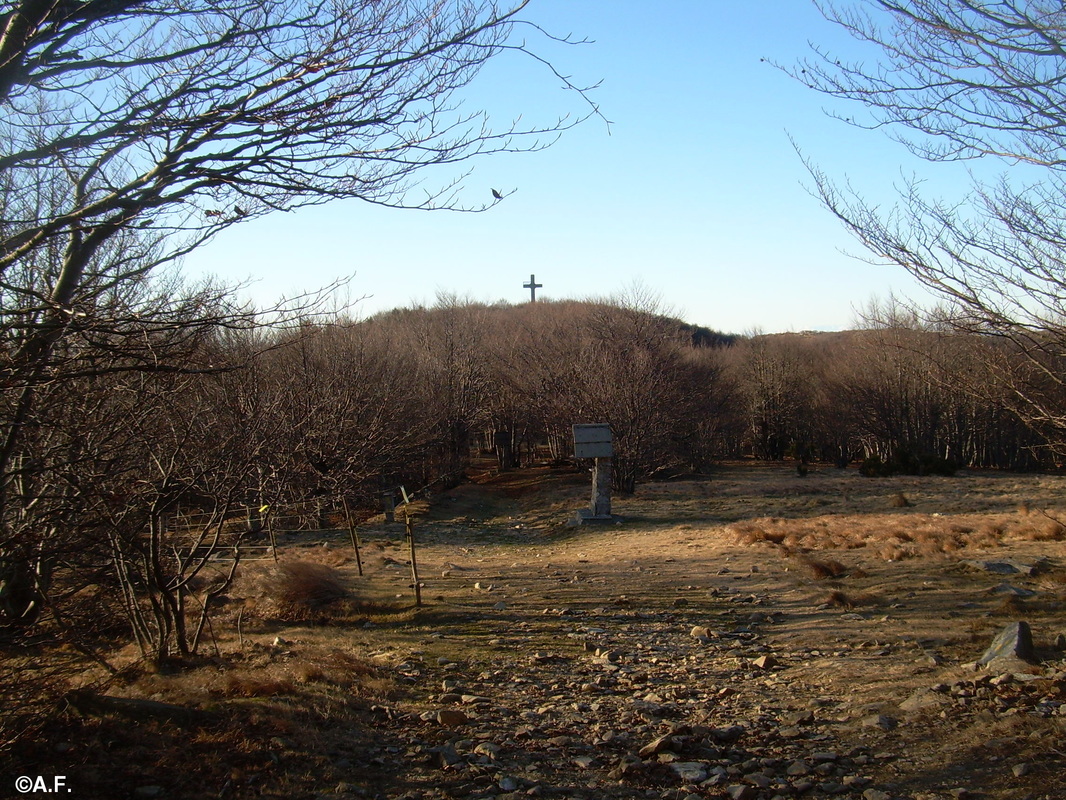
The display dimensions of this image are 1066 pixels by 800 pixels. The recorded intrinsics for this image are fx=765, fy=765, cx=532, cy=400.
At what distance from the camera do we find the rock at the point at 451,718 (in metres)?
5.53

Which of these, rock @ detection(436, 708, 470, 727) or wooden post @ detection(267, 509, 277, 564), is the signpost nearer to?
wooden post @ detection(267, 509, 277, 564)

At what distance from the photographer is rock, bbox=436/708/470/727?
5531 millimetres

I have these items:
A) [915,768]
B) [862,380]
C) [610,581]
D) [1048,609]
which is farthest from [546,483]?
[915,768]

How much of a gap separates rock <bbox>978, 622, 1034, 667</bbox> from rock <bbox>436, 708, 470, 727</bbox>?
13.8 feet

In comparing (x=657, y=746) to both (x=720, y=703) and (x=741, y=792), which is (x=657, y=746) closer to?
(x=741, y=792)

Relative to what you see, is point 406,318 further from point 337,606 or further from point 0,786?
point 0,786

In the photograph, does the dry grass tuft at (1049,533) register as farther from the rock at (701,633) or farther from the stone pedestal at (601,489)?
the stone pedestal at (601,489)

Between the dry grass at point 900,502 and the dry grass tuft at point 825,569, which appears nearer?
the dry grass tuft at point 825,569

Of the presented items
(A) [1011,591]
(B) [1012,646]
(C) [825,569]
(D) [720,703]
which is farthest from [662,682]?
(C) [825,569]

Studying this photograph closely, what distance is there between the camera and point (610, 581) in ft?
38.8

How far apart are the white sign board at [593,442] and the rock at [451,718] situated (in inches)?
503

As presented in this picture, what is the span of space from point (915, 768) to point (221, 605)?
831 cm

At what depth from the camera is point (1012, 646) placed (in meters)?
6.13

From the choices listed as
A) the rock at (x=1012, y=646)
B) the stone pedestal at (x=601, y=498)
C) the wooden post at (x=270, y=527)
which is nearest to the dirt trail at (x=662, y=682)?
the rock at (x=1012, y=646)
